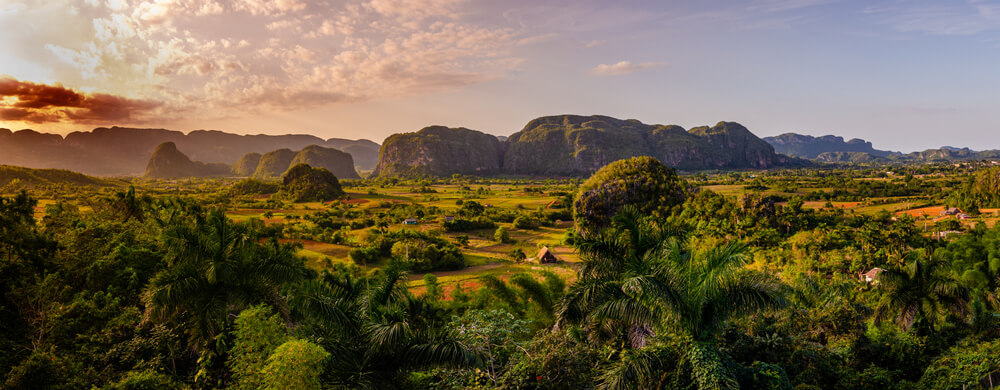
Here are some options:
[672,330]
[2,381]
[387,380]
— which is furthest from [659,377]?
[2,381]

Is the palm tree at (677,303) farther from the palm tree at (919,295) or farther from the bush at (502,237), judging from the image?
the bush at (502,237)

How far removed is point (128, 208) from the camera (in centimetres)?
2131

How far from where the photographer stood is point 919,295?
15.9 meters

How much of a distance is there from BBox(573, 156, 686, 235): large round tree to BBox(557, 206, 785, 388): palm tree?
128 ft

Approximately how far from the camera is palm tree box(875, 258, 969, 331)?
50.0 feet

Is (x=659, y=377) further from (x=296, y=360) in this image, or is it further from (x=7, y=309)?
(x=7, y=309)

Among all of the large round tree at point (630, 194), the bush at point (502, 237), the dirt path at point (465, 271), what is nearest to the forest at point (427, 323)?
the dirt path at point (465, 271)

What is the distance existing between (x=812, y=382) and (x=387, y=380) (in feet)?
29.5

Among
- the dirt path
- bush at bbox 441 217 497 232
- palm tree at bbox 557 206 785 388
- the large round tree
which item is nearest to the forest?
palm tree at bbox 557 206 785 388

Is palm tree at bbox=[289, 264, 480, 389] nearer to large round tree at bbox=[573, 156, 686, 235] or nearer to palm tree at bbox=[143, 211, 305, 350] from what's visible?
palm tree at bbox=[143, 211, 305, 350]

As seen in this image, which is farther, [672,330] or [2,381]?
[672,330]

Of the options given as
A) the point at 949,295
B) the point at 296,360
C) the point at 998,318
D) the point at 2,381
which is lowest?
the point at 998,318

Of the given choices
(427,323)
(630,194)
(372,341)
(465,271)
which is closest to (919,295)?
(427,323)

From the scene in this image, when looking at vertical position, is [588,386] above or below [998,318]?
above
